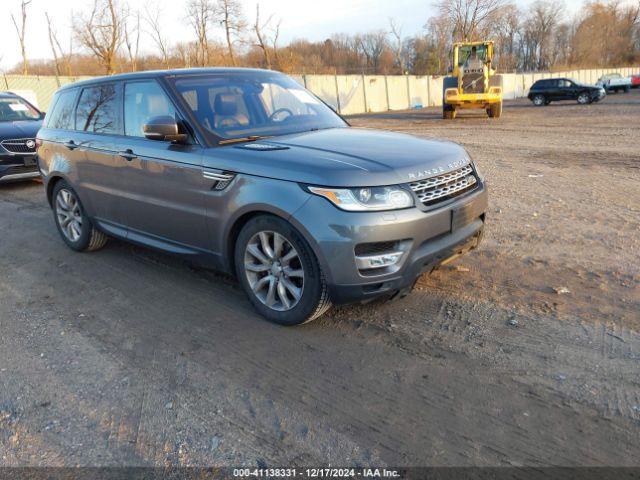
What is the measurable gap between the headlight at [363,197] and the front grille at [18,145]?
813cm

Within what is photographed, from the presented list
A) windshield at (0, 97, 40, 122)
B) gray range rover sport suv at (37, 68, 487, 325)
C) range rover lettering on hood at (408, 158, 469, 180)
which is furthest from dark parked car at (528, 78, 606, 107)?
range rover lettering on hood at (408, 158, 469, 180)

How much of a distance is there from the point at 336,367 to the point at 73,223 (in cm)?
388

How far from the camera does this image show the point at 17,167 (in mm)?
9141

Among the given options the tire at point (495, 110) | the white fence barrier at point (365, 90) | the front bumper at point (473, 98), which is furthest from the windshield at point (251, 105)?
the white fence barrier at point (365, 90)

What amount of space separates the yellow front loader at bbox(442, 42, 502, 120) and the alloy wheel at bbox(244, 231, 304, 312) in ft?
69.7

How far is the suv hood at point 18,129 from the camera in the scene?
915cm

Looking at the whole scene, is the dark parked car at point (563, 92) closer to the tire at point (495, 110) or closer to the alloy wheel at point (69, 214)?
the tire at point (495, 110)

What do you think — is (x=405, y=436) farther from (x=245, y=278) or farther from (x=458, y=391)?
(x=245, y=278)

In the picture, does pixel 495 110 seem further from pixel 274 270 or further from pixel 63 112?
pixel 274 270

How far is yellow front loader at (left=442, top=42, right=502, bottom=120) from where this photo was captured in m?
23.0

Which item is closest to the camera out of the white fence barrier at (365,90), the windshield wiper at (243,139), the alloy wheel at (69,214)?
the windshield wiper at (243,139)

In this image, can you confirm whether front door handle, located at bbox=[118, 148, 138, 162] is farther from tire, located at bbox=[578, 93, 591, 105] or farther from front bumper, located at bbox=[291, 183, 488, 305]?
tire, located at bbox=[578, 93, 591, 105]

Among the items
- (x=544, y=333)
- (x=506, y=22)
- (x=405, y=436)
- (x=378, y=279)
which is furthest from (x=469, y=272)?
(x=506, y=22)

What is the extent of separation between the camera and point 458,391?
2.82 metres
